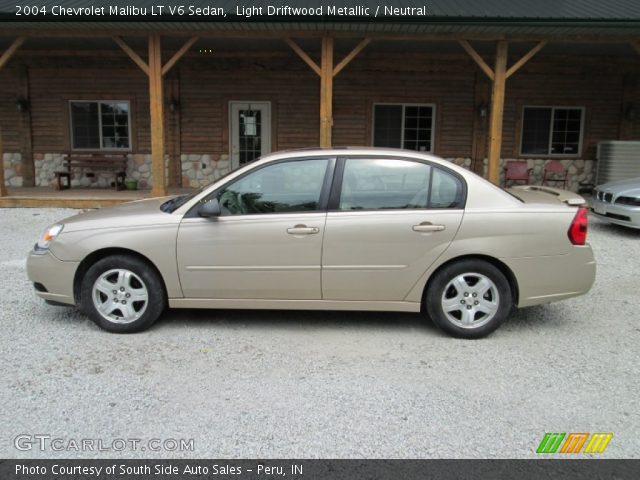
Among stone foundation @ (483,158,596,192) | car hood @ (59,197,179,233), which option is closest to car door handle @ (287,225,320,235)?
car hood @ (59,197,179,233)

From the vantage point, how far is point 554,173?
13789mm

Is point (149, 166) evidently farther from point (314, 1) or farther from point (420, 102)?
point (420, 102)

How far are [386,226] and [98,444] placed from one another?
2518mm

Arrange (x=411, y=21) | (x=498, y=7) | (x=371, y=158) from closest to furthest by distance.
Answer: (x=371, y=158) < (x=411, y=21) < (x=498, y=7)

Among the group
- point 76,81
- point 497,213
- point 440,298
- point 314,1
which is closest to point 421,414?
point 440,298

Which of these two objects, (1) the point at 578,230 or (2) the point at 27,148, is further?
(2) the point at 27,148

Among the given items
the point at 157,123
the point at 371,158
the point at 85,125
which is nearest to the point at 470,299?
the point at 371,158

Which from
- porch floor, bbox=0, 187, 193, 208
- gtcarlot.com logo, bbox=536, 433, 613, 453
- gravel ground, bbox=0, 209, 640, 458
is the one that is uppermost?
porch floor, bbox=0, 187, 193, 208

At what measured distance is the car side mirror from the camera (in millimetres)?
4238

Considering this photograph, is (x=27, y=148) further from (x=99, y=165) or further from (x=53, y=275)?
(x=53, y=275)

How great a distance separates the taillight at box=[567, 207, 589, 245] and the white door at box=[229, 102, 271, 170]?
1029 cm

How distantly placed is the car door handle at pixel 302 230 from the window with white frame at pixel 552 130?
11.3m

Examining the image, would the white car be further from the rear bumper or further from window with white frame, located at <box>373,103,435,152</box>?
window with white frame, located at <box>373,103,435,152</box>

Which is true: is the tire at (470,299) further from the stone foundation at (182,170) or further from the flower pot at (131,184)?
the flower pot at (131,184)
